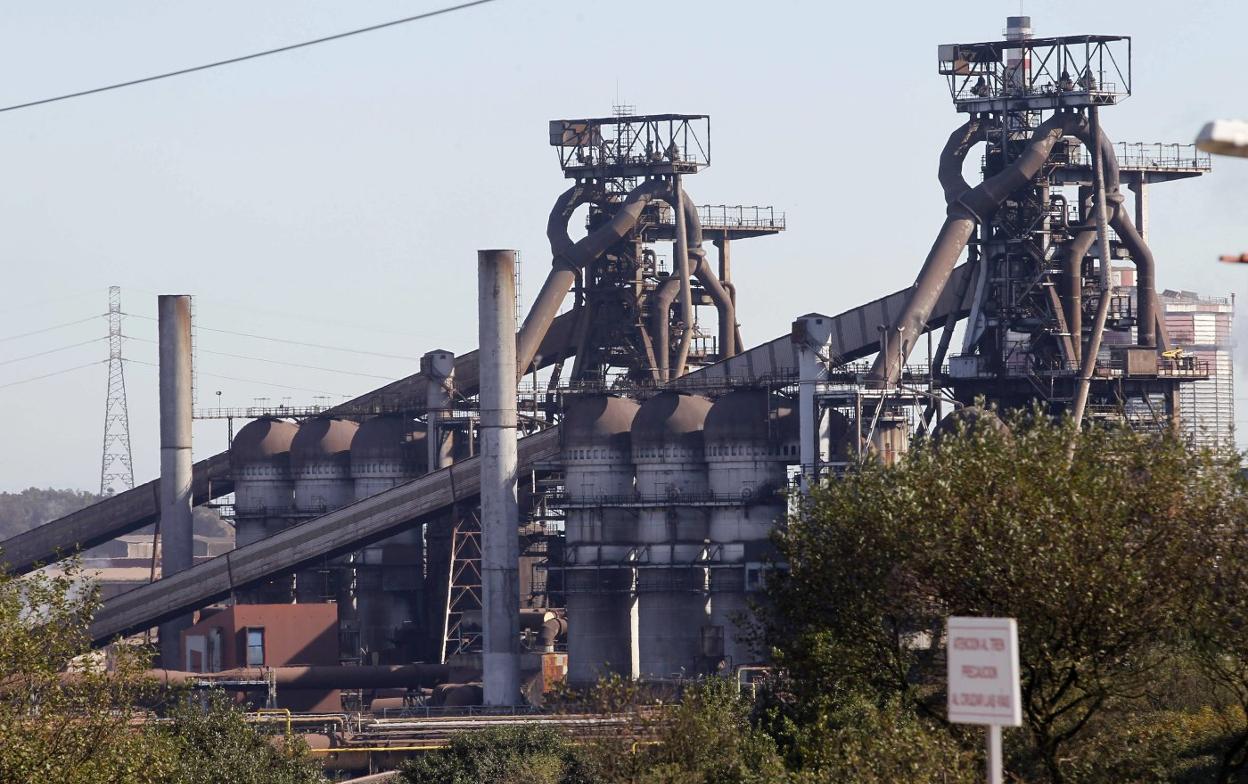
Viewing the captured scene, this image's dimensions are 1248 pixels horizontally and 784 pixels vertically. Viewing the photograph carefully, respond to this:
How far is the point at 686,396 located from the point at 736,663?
10.1 meters

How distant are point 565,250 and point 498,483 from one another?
513 inches

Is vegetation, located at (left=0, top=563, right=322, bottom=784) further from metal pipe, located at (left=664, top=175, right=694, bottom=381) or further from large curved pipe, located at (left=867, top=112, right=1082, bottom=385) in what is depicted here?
metal pipe, located at (left=664, top=175, right=694, bottom=381)

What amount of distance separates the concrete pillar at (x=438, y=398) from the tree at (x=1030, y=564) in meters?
46.5

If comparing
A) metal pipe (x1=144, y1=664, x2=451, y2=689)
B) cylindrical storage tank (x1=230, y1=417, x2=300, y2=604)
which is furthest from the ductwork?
cylindrical storage tank (x1=230, y1=417, x2=300, y2=604)

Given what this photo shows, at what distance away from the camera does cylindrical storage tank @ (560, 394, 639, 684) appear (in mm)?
69688

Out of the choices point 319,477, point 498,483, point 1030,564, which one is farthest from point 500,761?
point 319,477

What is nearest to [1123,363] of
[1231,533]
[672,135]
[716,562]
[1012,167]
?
[1012,167]

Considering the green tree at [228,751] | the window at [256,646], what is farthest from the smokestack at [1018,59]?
the green tree at [228,751]

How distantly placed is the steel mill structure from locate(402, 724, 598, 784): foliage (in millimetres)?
11442

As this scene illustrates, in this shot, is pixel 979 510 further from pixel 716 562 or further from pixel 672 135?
pixel 672 135

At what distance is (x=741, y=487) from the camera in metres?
68.2

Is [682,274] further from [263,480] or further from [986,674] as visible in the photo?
[986,674]

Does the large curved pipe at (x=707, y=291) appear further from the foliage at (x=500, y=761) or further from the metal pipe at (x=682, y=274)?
the foliage at (x=500, y=761)

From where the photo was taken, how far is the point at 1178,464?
27.7 m
